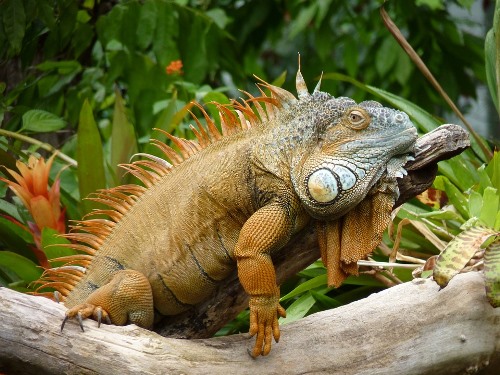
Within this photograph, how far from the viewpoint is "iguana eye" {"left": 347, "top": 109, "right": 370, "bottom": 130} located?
3508 mm

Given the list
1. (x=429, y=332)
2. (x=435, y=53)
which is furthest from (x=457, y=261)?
(x=435, y=53)

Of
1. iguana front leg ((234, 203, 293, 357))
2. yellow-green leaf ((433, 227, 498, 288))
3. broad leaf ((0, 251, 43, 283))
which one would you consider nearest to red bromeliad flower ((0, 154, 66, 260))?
broad leaf ((0, 251, 43, 283))

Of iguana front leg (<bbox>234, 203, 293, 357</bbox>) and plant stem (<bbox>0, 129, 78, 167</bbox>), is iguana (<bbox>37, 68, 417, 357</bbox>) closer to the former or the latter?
iguana front leg (<bbox>234, 203, 293, 357</bbox>)

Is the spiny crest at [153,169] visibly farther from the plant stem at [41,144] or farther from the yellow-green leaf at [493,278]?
the plant stem at [41,144]

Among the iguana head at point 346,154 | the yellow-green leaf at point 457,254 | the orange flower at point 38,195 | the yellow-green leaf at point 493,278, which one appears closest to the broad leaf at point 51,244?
the orange flower at point 38,195

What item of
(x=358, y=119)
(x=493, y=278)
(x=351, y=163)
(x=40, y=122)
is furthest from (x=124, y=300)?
(x=40, y=122)

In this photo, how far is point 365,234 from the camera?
140 inches

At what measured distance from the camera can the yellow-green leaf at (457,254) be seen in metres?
3.58

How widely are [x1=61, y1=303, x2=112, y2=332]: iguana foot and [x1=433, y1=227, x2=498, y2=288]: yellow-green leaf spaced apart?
1.40 m

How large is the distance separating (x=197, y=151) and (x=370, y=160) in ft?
2.72

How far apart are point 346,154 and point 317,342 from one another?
812mm

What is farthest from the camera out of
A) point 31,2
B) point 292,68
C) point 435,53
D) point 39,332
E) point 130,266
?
point 292,68

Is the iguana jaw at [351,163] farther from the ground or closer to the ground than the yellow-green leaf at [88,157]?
farther from the ground

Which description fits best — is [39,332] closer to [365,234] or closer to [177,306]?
[177,306]
